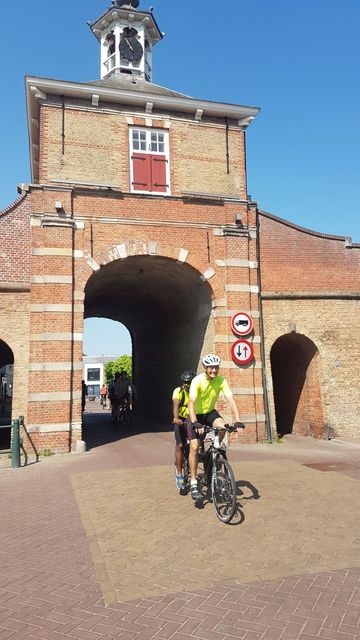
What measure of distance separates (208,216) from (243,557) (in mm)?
10601

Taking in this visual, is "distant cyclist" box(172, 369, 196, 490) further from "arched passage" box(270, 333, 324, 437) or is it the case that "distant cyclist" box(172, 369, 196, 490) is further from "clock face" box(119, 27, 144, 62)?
"clock face" box(119, 27, 144, 62)

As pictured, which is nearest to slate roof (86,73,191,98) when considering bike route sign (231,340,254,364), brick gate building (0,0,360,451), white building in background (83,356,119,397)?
brick gate building (0,0,360,451)

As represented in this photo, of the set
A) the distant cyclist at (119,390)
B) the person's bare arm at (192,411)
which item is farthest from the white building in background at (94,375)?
the person's bare arm at (192,411)

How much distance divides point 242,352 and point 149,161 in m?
6.51

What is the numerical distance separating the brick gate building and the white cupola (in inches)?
Answer: 161

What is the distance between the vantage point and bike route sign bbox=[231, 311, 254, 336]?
12820mm

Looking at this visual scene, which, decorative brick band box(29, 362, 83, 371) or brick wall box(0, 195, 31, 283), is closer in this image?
decorative brick band box(29, 362, 83, 371)

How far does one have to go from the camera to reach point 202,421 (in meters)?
6.27

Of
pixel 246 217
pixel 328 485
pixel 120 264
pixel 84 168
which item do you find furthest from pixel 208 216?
pixel 328 485

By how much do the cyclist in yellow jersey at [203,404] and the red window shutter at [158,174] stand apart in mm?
8666

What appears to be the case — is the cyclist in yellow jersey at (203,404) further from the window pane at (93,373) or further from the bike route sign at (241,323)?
the window pane at (93,373)

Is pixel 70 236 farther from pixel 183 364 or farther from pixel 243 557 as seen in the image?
pixel 243 557

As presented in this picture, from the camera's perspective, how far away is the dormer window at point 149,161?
13.3m

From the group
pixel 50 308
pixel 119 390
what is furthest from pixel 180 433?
pixel 119 390
